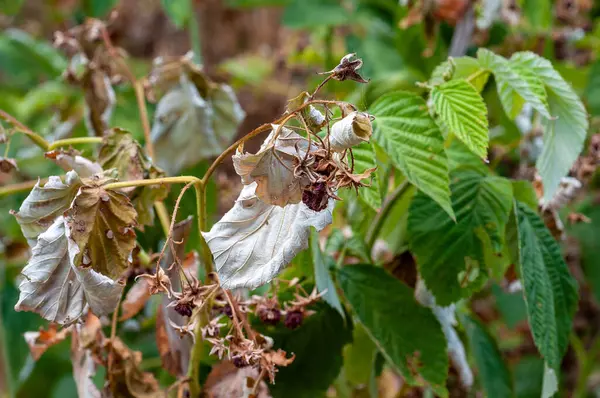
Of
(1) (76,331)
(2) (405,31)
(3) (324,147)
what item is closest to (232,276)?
(3) (324,147)

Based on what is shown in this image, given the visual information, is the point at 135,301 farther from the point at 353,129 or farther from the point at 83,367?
the point at 353,129

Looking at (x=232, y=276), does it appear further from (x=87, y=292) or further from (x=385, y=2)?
(x=385, y=2)

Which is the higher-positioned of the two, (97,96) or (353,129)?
(353,129)

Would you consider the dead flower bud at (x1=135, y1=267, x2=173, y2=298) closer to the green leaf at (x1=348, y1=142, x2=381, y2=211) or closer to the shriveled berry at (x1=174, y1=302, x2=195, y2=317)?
the shriveled berry at (x1=174, y1=302, x2=195, y2=317)

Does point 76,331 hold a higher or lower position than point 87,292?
lower

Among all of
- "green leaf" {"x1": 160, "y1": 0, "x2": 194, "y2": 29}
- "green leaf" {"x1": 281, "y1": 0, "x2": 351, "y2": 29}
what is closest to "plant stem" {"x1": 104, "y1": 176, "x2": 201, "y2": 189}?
"green leaf" {"x1": 160, "y1": 0, "x2": 194, "y2": 29}

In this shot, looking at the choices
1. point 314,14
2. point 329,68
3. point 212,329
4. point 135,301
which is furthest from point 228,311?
point 314,14
